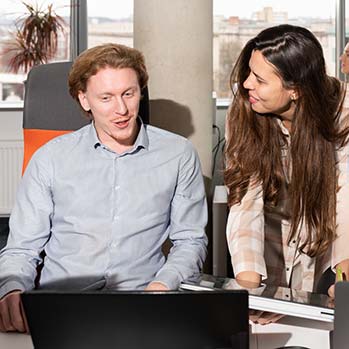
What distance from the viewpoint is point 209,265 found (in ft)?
11.8

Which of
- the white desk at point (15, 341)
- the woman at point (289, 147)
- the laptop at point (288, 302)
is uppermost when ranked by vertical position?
the woman at point (289, 147)

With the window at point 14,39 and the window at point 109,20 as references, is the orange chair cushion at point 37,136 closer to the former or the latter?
the window at point 14,39

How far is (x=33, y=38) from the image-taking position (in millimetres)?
6016

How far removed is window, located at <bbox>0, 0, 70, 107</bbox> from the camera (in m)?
6.00

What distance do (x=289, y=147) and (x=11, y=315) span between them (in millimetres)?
873

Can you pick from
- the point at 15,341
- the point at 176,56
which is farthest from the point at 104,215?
the point at 176,56

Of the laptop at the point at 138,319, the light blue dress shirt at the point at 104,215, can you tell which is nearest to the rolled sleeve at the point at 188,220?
the light blue dress shirt at the point at 104,215

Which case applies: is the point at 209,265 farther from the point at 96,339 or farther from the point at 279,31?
the point at 96,339

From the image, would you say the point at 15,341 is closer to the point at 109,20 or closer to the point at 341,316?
the point at 341,316

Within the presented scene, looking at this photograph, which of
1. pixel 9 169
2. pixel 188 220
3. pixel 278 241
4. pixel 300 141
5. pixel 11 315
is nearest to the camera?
pixel 11 315

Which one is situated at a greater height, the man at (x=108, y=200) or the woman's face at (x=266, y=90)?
the woman's face at (x=266, y=90)

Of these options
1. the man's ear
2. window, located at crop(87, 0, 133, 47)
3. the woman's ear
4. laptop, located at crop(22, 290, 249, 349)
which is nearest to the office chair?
the man's ear

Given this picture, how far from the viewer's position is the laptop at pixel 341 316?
1429mm

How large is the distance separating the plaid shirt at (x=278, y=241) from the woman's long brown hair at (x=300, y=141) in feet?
0.07
